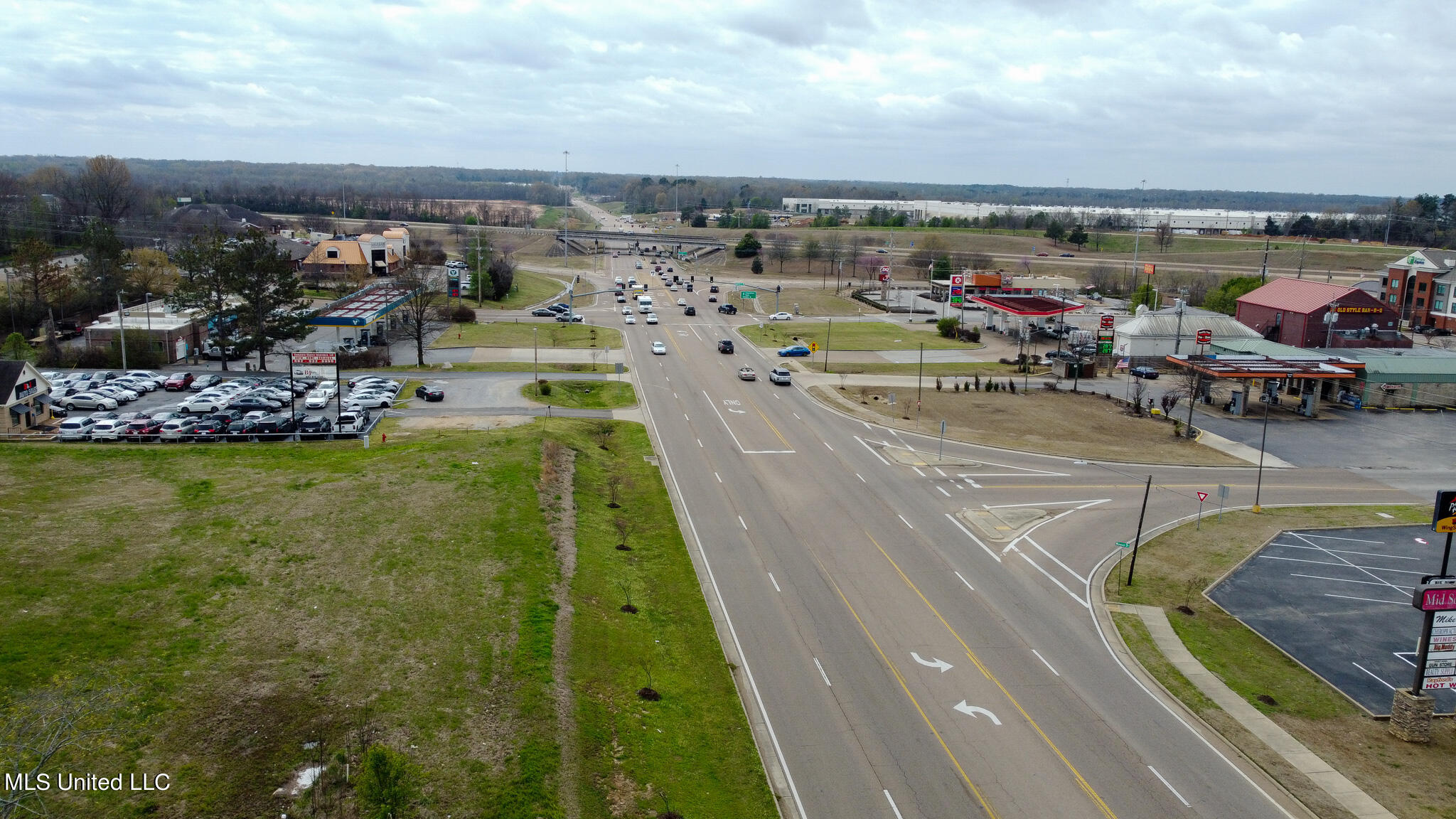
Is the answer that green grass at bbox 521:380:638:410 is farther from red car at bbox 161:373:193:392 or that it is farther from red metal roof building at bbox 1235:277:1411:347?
red metal roof building at bbox 1235:277:1411:347

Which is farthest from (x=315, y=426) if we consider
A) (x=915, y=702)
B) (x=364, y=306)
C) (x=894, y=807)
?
(x=894, y=807)

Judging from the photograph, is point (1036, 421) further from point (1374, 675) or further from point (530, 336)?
point (530, 336)

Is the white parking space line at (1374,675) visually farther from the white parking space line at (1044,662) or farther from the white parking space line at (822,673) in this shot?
the white parking space line at (822,673)

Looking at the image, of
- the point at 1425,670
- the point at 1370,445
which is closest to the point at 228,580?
the point at 1425,670

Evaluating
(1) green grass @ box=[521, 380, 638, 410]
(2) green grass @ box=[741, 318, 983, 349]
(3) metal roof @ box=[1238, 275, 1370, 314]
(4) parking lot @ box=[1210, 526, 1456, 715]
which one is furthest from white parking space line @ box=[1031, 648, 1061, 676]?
(3) metal roof @ box=[1238, 275, 1370, 314]

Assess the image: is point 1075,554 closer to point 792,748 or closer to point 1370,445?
point 792,748
